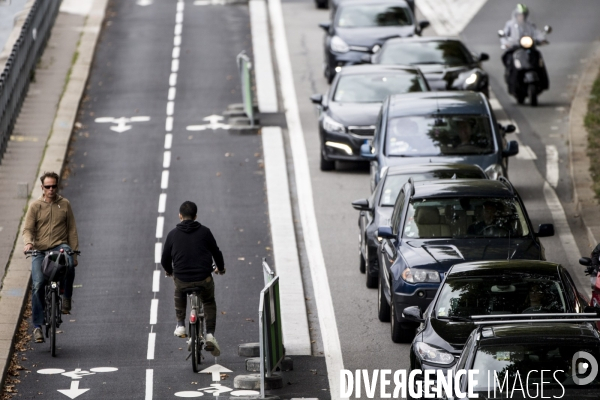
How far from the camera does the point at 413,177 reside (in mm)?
17672

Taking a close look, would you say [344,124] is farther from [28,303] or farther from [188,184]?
[28,303]

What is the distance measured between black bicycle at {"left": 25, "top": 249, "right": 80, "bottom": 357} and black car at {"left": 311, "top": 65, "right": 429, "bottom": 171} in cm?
917

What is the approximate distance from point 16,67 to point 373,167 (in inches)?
406

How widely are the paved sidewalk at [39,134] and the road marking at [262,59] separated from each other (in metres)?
3.98

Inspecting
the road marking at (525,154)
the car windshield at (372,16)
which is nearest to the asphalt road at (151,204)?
the car windshield at (372,16)

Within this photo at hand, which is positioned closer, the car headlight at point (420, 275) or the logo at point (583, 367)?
the logo at point (583, 367)

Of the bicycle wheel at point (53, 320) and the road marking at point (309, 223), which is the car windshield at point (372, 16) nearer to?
the road marking at point (309, 223)

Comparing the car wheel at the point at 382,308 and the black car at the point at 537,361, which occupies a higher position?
the black car at the point at 537,361

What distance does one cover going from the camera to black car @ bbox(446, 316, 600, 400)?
9.67m

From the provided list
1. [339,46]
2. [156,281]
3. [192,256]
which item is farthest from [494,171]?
[339,46]

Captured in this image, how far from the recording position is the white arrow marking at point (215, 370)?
550 inches

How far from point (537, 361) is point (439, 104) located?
35.2 ft

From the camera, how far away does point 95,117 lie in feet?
92.0

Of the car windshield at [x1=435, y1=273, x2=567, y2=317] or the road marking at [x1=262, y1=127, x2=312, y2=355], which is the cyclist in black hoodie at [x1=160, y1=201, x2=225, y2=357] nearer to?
the road marking at [x1=262, y1=127, x2=312, y2=355]
